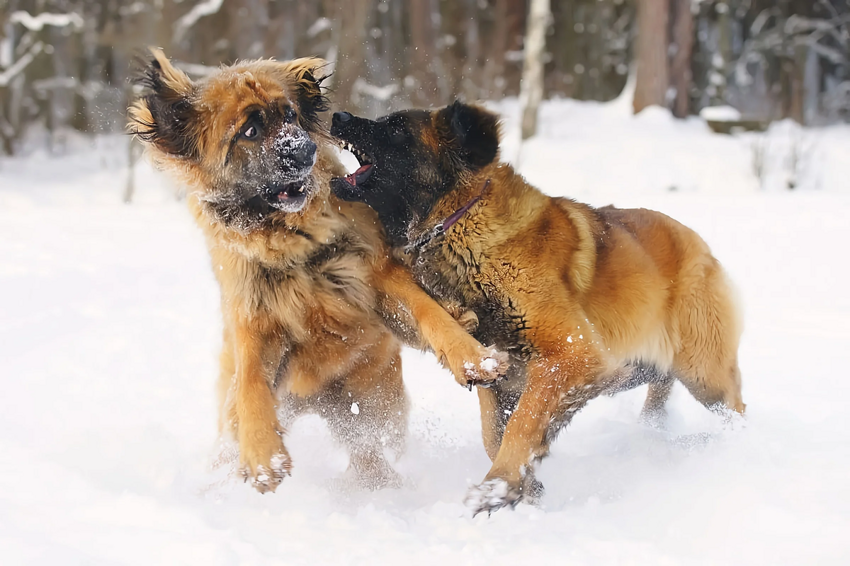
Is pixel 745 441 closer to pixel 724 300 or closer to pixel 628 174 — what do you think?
pixel 724 300

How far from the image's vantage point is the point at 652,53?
46.3 ft

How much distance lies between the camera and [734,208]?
9289mm

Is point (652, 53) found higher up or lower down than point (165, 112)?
higher up

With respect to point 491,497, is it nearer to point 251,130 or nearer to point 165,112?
point 251,130

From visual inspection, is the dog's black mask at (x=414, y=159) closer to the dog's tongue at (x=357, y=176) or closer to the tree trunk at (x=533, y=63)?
the dog's tongue at (x=357, y=176)

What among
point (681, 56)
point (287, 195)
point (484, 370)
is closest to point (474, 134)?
point (287, 195)

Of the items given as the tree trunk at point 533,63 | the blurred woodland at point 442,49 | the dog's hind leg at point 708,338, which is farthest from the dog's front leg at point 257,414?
the tree trunk at point 533,63

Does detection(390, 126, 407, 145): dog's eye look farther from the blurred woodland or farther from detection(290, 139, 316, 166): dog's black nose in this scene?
the blurred woodland

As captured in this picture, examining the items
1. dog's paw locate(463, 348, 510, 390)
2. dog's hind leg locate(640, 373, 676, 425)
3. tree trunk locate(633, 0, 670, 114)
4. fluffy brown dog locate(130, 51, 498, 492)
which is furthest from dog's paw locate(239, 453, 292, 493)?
tree trunk locate(633, 0, 670, 114)

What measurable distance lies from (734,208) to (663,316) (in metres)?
5.96

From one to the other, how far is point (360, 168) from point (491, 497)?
171 cm

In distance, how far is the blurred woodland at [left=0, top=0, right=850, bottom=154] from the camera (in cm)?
1477

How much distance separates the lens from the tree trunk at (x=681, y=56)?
48.4 feet

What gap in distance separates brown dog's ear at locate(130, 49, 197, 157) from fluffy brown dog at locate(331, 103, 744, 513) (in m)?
0.72
